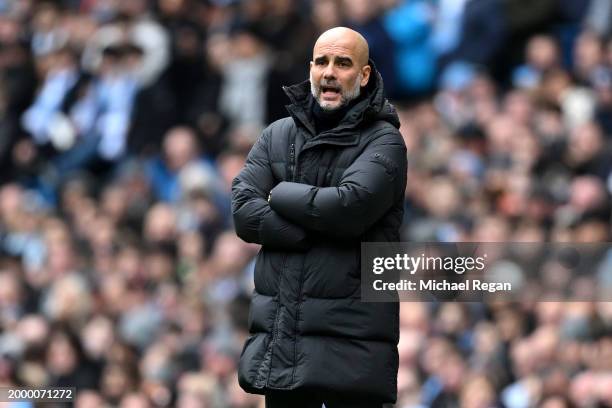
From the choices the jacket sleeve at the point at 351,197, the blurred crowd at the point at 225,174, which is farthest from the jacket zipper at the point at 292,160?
the blurred crowd at the point at 225,174

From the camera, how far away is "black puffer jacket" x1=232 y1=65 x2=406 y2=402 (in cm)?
629

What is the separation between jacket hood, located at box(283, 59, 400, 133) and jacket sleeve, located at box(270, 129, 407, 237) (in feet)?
0.37

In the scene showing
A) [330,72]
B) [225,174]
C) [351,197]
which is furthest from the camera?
[225,174]

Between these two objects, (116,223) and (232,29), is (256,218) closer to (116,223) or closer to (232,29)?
(116,223)

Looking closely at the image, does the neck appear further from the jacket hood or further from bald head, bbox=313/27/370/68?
bald head, bbox=313/27/370/68

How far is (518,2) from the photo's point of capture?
614 inches

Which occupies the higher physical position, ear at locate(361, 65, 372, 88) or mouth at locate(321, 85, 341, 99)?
ear at locate(361, 65, 372, 88)

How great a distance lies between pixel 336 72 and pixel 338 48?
3.7 inches

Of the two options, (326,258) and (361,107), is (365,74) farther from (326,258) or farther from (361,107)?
(326,258)

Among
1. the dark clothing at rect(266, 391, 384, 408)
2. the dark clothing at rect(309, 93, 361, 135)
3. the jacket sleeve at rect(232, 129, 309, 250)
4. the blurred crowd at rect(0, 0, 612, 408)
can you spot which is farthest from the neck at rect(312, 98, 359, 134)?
the blurred crowd at rect(0, 0, 612, 408)

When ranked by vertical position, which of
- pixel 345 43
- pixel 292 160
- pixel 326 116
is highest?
pixel 345 43

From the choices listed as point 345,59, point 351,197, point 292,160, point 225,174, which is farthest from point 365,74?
point 225,174

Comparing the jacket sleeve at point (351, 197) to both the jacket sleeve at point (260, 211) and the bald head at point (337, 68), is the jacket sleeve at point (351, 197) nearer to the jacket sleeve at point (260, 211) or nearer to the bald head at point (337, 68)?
the jacket sleeve at point (260, 211)

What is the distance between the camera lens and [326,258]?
635 cm
